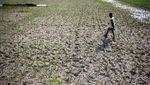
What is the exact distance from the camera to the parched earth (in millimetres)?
17812

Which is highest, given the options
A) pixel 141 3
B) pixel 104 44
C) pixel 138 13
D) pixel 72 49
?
pixel 141 3

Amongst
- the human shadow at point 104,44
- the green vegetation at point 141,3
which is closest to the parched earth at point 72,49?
the human shadow at point 104,44

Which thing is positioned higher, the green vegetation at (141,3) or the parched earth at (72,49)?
the green vegetation at (141,3)

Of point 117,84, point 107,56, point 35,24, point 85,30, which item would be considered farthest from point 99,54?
point 35,24

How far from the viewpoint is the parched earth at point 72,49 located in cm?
1781

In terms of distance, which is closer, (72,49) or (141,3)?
(72,49)

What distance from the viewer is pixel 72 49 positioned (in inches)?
861

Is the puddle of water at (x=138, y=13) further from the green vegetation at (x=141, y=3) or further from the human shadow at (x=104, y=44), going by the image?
the human shadow at (x=104, y=44)

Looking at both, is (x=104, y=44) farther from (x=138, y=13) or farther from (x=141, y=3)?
(x=141, y=3)

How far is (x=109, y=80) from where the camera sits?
17328mm

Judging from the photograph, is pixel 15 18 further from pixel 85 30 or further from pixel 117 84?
pixel 117 84

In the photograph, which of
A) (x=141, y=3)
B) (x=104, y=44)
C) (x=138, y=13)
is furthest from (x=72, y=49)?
(x=141, y=3)

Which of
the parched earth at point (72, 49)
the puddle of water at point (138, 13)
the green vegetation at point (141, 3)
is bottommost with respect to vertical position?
the parched earth at point (72, 49)

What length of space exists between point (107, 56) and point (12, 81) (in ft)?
21.4
